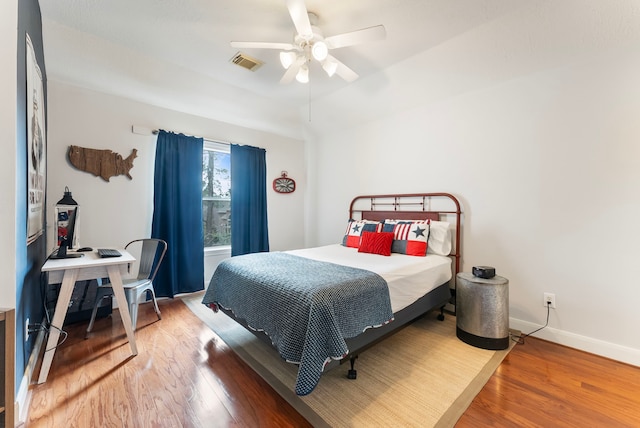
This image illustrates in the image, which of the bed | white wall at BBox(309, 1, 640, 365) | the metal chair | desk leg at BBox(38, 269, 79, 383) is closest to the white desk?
desk leg at BBox(38, 269, 79, 383)

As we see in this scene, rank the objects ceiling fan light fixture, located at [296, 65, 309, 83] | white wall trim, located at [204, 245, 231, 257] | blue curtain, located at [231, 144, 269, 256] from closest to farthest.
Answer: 1. ceiling fan light fixture, located at [296, 65, 309, 83]
2. white wall trim, located at [204, 245, 231, 257]
3. blue curtain, located at [231, 144, 269, 256]

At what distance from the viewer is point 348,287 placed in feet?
5.67

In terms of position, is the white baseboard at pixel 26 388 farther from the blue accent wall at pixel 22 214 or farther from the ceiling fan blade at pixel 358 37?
the ceiling fan blade at pixel 358 37

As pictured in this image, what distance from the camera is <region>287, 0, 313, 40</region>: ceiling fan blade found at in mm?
1588

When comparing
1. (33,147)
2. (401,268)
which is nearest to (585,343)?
(401,268)

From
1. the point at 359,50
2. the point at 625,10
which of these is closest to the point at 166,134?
the point at 359,50

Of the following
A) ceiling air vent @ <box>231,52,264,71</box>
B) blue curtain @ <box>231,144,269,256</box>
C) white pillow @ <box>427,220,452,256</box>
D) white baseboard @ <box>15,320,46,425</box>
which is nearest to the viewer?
white baseboard @ <box>15,320,46,425</box>

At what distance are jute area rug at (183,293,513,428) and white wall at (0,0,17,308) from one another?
4.64 ft

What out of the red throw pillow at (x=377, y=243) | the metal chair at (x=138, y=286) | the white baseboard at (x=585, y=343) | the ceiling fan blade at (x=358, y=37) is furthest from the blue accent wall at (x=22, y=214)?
the white baseboard at (x=585, y=343)

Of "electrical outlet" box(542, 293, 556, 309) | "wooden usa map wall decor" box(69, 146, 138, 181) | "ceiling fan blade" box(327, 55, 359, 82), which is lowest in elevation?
"electrical outlet" box(542, 293, 556, 309)

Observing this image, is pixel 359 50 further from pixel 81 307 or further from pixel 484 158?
pixel 81 307

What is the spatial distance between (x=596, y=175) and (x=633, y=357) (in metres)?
1.39

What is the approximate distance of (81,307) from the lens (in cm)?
258

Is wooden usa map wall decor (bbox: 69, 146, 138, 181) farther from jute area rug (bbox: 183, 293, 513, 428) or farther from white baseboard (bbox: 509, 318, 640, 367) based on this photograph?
white baseboard (bbox: 509, 318, 640, 367)
